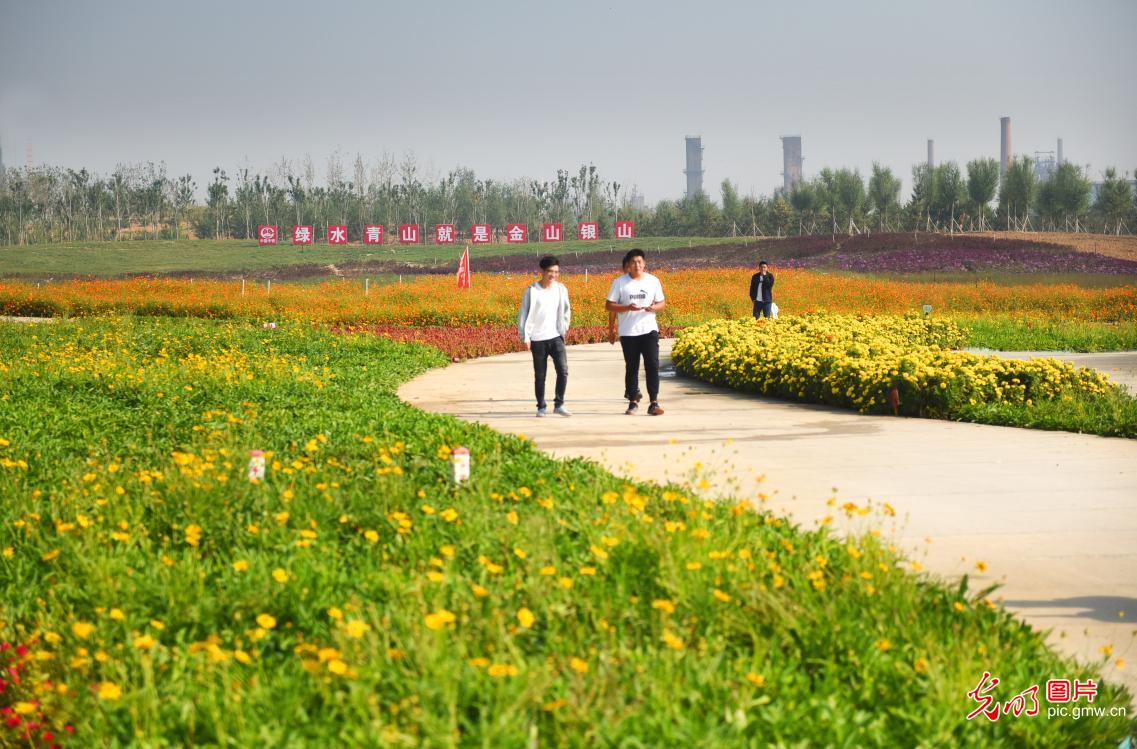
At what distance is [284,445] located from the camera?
28.6 ft

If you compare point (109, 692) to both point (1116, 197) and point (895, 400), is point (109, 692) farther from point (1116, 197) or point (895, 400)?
point (1116, 197)

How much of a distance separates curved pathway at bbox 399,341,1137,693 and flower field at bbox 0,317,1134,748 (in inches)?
20.0

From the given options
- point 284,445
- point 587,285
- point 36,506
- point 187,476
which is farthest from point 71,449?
point 587,285

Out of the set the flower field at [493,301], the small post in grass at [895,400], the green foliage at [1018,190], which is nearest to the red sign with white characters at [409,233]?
the green foliage at [1018,190]

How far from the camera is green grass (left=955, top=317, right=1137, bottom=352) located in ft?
66.3

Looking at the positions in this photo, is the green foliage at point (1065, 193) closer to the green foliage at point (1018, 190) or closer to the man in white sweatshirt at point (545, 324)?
the green foliage at point (1018, 190)

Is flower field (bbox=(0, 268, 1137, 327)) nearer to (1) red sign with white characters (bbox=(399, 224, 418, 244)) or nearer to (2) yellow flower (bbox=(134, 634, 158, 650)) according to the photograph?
(2) yellow flower (bbox=(134, 634, 158, 650))

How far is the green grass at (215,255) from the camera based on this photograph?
2965 inches

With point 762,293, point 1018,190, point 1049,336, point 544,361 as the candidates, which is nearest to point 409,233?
point 1018,190

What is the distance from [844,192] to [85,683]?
92565 mm

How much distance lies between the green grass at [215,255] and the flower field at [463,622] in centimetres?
6653

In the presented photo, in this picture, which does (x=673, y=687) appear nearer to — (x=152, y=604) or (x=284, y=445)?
(x=152, y=604)

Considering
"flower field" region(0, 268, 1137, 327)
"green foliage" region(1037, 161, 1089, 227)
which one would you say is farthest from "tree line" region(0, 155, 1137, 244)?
"flower field" region(0, 268, 1137, 327)

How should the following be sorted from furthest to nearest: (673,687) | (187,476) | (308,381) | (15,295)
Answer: (15,295)
(308,381)
(187,476)
(673,687)
